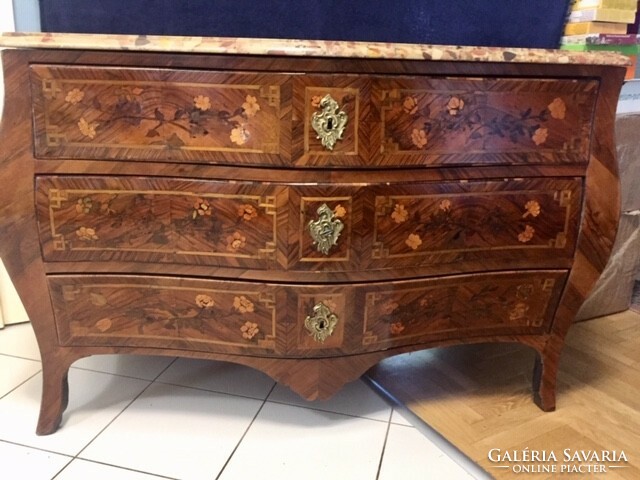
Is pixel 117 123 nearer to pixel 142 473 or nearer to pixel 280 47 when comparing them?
pixel 280 47

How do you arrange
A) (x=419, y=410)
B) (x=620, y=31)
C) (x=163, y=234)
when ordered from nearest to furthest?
A: (x=163, y=234) → (x=419, y=410) → (x=620, y=31)

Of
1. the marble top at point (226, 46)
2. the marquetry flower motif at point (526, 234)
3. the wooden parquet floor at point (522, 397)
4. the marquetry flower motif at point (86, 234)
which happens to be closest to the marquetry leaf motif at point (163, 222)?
the marquetry flower motif at point (86, 234)

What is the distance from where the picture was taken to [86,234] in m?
0.99

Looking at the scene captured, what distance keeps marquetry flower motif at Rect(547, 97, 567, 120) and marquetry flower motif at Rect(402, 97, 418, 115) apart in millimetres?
257

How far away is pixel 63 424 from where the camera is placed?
1.18 meters

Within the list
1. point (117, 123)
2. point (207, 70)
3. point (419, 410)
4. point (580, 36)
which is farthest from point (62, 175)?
point (580, 36)

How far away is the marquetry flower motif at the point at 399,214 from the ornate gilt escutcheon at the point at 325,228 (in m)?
0.10

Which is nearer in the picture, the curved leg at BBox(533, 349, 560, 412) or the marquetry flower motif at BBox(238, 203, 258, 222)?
the marquetry flower motif at BBox(238, 203, 258, 222)

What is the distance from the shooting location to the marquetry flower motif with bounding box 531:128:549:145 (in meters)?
1.03

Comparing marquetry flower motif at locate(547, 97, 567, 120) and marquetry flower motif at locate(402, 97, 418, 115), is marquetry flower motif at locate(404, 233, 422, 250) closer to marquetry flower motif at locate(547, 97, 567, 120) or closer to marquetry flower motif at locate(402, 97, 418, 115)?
marquetry flower motif at locate(402, 97, 418, 115)

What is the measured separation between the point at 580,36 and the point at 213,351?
1104mm

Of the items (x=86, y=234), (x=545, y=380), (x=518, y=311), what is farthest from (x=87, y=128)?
(x=545, y=380)

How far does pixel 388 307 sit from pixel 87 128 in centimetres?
61

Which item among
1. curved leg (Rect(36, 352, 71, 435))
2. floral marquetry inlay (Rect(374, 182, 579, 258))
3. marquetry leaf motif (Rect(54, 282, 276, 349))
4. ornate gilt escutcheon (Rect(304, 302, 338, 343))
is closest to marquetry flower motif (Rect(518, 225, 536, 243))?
floral marquetry inlay (Rect(374, 182, 579, 258))
